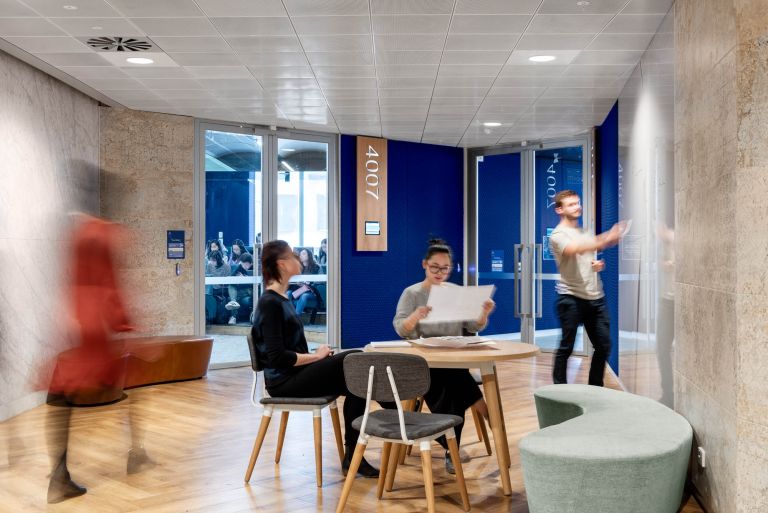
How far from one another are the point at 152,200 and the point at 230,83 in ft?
6.65

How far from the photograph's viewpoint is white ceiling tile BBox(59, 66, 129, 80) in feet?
22.7

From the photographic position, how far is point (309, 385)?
4.38m

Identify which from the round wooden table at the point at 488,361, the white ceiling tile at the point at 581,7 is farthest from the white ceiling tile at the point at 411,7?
the round wooden table at the point at 488,361

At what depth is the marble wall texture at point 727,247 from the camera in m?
3.17

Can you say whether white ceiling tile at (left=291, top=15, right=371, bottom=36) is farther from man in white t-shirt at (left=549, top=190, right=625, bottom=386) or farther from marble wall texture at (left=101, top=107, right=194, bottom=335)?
marble wall texture at (left=101, top=107, right=194, bottom=335)

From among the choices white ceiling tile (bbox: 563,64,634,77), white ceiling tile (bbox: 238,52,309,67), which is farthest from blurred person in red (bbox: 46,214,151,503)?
white ceiling tile (bbox: 563,64,634,77)

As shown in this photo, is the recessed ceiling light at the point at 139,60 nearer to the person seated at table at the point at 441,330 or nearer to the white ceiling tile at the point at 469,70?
the white ceiling tile at the point at 469,70

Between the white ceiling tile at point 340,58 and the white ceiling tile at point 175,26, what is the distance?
0.94 metres

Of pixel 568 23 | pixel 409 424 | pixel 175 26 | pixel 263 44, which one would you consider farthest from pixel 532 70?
pixel 409 424

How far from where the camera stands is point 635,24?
18.2 ft

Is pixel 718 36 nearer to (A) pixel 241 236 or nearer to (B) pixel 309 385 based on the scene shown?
(B) pixel 309 385

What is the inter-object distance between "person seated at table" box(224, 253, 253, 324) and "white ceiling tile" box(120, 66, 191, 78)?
2.93 metres

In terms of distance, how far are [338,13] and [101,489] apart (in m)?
3.36

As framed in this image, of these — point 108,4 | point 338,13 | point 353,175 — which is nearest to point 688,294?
point 338,13
